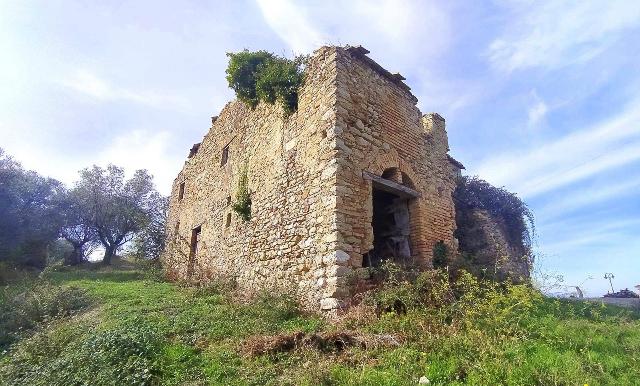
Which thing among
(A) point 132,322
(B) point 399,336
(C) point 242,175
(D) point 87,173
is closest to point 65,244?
(D) point 87,173

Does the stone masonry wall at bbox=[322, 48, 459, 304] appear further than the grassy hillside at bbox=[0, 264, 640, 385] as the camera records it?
Yes

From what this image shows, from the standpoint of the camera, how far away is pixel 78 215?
27406mm

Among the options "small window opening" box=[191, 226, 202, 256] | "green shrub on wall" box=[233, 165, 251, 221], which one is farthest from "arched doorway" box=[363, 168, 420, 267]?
"small window opening" box=[191, 226, 202, 256]

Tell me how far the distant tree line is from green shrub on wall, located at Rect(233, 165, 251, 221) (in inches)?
377

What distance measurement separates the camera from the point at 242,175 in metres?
11.3

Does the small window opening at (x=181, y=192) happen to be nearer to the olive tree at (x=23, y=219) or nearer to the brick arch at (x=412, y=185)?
the olive tree at (x=23, y=219)

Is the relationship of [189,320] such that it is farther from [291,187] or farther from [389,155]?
[389,155]

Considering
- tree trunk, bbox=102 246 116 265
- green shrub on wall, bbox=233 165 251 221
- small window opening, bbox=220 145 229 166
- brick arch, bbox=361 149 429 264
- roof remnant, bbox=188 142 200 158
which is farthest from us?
tree trunk, bbox=102 246 116 265

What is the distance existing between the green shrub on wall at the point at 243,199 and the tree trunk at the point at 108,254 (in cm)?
2070

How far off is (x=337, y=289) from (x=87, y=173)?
28346mm

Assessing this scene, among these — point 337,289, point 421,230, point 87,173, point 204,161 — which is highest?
point 87,173

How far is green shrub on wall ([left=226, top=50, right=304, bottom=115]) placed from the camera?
966 centimetres

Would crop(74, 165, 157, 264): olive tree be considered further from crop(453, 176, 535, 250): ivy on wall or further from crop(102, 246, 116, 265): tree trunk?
crop(453, 176, 535, 250): ivy on wall

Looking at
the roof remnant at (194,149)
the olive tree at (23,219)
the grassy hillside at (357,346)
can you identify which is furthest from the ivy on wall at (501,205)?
the olive tree at (23,219)
